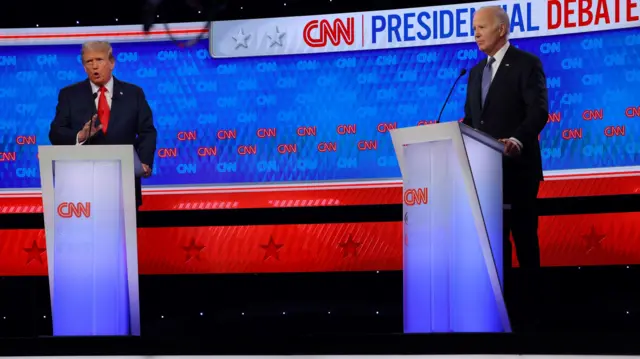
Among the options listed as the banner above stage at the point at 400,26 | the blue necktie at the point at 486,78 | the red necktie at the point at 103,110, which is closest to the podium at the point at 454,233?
the blue necktie at the point at 486,78

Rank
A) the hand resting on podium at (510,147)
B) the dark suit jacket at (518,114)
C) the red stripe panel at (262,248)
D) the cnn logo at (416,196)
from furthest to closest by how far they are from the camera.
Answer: the red stripe panel at (262,248), the dark suit jacket at (518,114), the hand resting on podium at (510,147), the cnn logo at (416,196)

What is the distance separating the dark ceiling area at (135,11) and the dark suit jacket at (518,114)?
1.08m

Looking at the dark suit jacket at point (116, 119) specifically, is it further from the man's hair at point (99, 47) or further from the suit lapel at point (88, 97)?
the man's hair at point (99, 47)

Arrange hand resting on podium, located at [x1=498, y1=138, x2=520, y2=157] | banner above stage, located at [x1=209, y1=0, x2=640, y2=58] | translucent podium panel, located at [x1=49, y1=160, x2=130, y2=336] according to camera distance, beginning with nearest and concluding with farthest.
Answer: translucent podium panel, located at [x1=49, y1=160, x2=130, y2=336]
hand resting on podium, located at [x1=498, y1=138, x2=520, y2=157]
banner above stage, located at [x1=209, y1=0, x2=640, y2=58]

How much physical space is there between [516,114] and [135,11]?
2.30m

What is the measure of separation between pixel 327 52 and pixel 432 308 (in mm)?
1897

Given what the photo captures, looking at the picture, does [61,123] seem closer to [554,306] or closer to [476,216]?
[476,216]

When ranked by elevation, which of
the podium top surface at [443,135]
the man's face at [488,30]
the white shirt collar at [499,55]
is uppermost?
the man's face at [488,30]

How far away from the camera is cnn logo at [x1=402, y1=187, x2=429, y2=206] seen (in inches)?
151

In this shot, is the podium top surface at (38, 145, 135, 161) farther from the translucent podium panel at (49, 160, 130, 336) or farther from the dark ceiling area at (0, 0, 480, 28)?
the dark ceiling area at (0, 0, 480, 28)

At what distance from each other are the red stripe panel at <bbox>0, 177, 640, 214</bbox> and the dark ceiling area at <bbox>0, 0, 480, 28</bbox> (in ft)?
3.38

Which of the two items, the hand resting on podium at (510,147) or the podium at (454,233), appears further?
the hand resting on podium at (510,147)

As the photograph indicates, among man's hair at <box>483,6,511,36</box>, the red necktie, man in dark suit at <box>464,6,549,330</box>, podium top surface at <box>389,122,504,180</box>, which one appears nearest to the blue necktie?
man in dark suit at <box>464,6,549,330</box>

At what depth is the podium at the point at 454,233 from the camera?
375 centimetres
